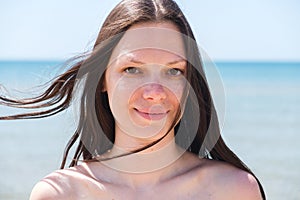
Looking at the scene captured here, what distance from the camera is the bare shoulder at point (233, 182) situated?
2674 millimetres

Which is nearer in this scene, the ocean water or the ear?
the ear

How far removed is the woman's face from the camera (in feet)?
8.36

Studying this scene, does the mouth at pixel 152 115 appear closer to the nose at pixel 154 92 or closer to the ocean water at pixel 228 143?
the nose at pixel 154 92

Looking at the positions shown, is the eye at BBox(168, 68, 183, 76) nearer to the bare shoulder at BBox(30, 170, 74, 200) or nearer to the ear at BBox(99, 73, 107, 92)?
the ear at BBox(99, 73, 107, 92)

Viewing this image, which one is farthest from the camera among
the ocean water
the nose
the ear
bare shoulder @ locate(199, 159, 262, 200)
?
the ocean water

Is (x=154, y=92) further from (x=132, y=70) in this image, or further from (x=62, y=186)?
(x=62, y=186)

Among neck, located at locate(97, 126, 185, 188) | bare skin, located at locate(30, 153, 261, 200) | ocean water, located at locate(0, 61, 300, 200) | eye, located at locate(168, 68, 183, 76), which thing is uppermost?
eye, located at locate(168, 68, 183, 76)

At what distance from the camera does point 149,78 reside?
8.41ft

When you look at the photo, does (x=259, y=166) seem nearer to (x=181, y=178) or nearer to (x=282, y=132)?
(x=282, y=132)

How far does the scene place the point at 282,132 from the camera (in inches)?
505

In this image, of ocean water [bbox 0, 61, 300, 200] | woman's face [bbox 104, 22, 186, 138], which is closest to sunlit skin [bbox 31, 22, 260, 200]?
woman's face [bbox 104, 22, 186, 138]

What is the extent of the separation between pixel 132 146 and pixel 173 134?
16 centimetres

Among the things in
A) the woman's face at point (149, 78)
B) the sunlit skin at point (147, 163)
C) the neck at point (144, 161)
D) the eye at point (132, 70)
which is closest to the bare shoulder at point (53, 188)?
the sunlit skin at point (147, 163)

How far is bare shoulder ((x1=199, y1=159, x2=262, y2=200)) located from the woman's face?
0.89 ft
